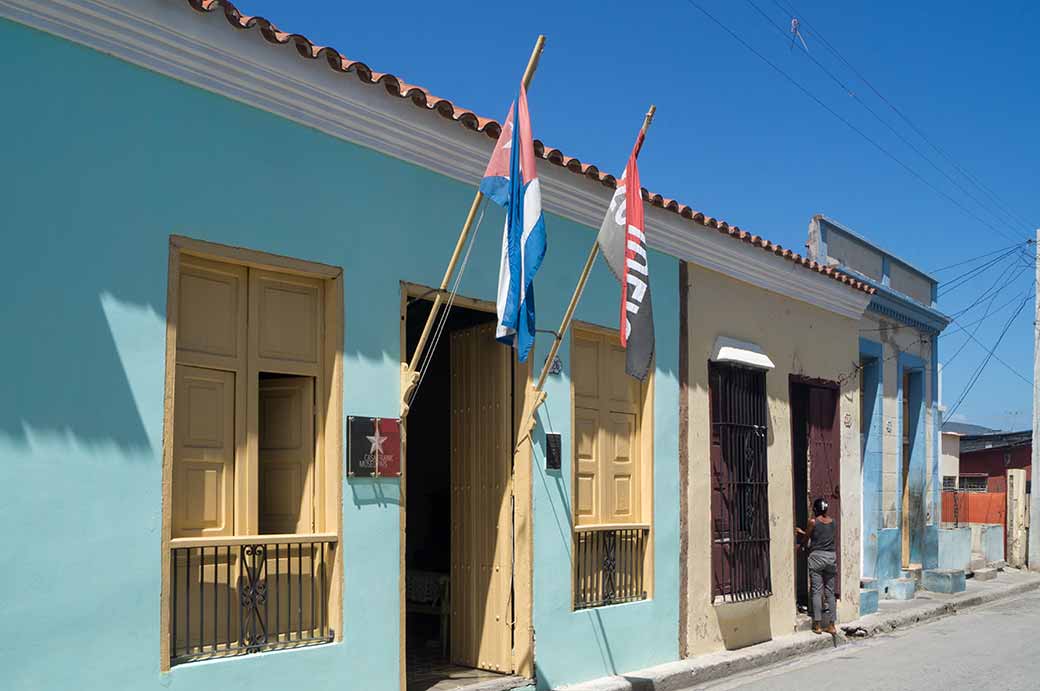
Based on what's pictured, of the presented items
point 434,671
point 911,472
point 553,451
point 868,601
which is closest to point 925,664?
point 868,601

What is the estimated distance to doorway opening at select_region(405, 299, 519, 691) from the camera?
8.05 m

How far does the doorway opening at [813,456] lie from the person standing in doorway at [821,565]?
376 mm

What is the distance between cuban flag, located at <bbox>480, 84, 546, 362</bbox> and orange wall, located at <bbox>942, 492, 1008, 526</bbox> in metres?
18.4

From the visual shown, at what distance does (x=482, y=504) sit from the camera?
8289mm

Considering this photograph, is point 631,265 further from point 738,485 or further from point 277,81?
point 738,485

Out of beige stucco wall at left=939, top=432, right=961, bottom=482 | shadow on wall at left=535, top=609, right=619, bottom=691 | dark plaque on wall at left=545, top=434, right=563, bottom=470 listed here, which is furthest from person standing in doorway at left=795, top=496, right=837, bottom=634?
beige stucco wall at left=939, top=432, right=961, bottom=482

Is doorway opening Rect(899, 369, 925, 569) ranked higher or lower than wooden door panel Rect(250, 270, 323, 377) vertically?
lower

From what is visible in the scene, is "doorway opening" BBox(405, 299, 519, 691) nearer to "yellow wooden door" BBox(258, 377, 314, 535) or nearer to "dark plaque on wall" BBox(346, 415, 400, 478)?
"dark plaque on wall" BBox(346, 415, 400, 478)

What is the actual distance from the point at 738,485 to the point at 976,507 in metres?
14.8

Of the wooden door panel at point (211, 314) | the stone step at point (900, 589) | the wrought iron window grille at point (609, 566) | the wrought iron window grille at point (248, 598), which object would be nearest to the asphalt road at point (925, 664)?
the wrought iron window grille at point (609, 566)

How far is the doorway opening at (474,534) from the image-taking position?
26.4 ft

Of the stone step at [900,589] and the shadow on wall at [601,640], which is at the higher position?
the shadow on wall at [601,640]

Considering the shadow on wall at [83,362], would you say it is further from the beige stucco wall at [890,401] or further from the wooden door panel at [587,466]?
the beige stucco wall at [890,401]

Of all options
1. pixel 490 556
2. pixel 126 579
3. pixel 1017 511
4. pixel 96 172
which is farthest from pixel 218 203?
pixel 1017 511
